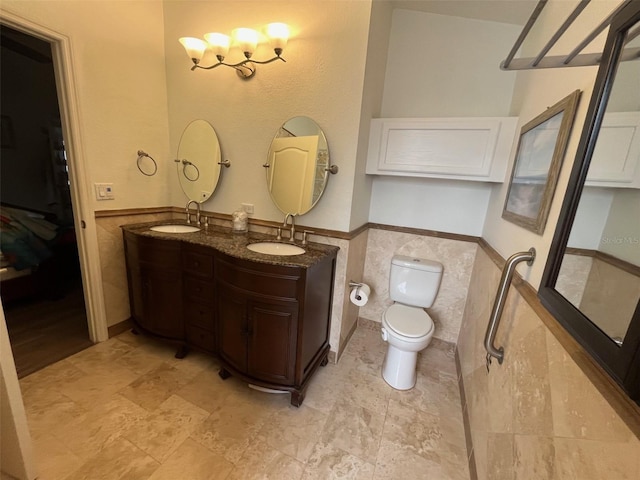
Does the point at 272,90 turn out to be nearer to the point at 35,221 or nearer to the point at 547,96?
Result: the point at 547,96

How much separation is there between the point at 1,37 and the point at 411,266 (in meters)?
4.25

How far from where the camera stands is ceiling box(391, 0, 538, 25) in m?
1.55

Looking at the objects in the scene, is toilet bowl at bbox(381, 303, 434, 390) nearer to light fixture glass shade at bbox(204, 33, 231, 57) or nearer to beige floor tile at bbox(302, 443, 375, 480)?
beige floor tile at bbox(302, 443, 375, 480)

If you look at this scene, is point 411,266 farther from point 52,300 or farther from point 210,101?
point 52,300

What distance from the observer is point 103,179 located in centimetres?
187

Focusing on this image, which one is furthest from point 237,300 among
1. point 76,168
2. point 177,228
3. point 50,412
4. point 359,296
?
point 76,168

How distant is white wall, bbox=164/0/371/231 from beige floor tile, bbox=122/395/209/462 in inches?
51.7

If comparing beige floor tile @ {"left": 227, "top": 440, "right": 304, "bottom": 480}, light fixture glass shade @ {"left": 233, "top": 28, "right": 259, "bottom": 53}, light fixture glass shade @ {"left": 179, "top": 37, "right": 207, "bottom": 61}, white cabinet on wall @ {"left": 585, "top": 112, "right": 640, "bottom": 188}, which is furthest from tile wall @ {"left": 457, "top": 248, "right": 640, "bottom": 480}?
light fixture glass shade @ {"left": 179, "top": 37, "right": 207, "bottom": 61}

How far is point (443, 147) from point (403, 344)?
131 cm

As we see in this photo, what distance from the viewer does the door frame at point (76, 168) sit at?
4.91ft

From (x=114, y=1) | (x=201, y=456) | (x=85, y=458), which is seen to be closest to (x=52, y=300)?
(x=85, y=458)

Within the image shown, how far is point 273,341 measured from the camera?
1.49 meters

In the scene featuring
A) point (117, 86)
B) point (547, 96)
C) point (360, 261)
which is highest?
point (117, 86)

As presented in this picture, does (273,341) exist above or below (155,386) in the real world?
above
